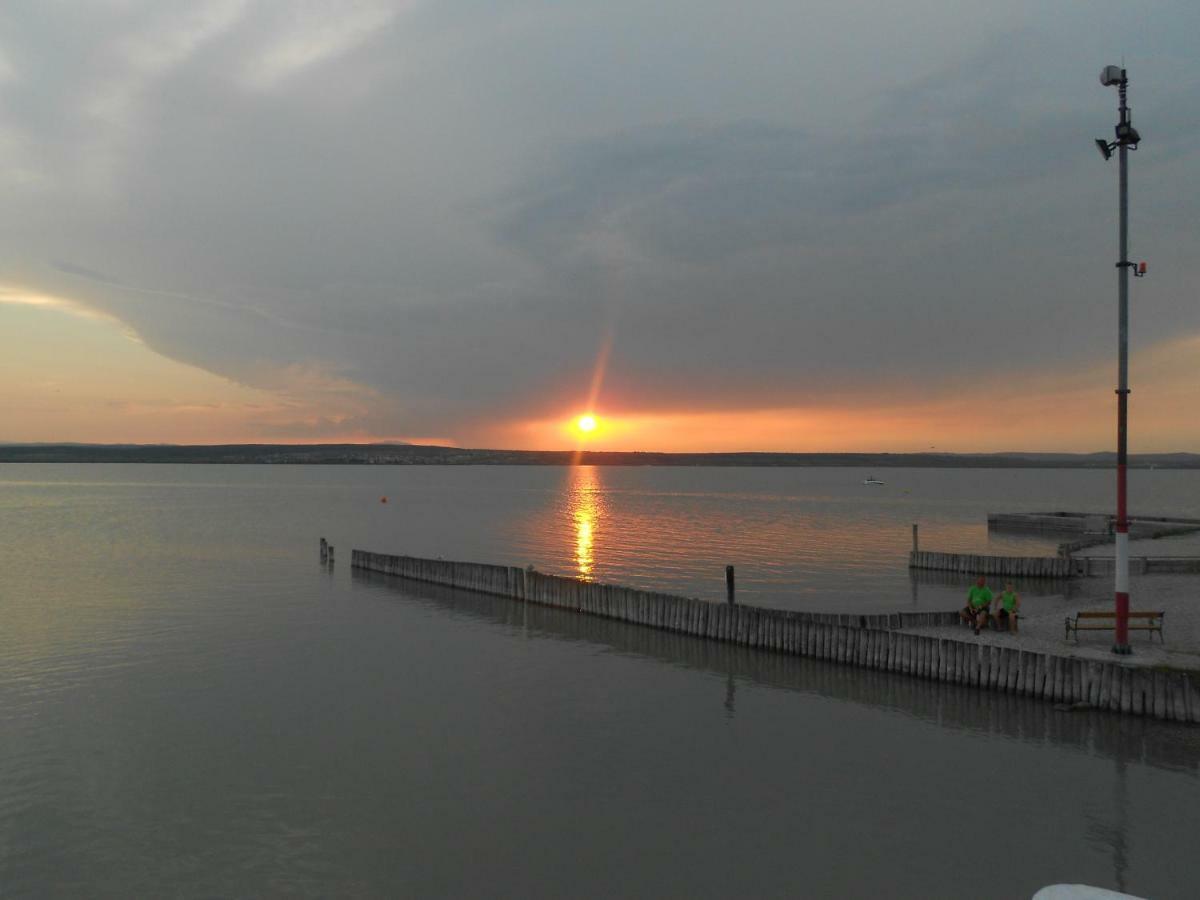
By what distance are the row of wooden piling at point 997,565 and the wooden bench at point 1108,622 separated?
59.1ft

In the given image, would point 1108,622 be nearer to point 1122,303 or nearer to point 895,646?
point 895,646

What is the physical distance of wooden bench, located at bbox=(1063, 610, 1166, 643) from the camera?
20766mm

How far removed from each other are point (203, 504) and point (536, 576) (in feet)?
286

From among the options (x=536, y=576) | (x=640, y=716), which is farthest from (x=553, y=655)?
(x=536, y=576)

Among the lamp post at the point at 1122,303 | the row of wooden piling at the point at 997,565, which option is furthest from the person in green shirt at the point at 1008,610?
the row of wooden piling at the point at 997,565

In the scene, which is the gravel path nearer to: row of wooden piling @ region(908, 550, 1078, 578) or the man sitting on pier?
the man sitting on pier

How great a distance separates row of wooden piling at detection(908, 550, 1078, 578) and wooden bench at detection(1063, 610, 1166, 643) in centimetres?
1802

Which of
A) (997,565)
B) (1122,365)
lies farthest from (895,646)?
(997,565)

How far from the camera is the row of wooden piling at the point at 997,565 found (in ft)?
131

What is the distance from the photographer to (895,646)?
21359 millimetres

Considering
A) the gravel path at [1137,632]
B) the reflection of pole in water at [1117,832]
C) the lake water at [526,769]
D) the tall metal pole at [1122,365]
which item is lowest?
the lake water at [526,769]

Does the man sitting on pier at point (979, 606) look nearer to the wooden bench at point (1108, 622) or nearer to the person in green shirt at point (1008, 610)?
the person in green shirt at point (1008, 610)

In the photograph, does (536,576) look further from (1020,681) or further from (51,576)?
(51,576)

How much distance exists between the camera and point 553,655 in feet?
82.5
